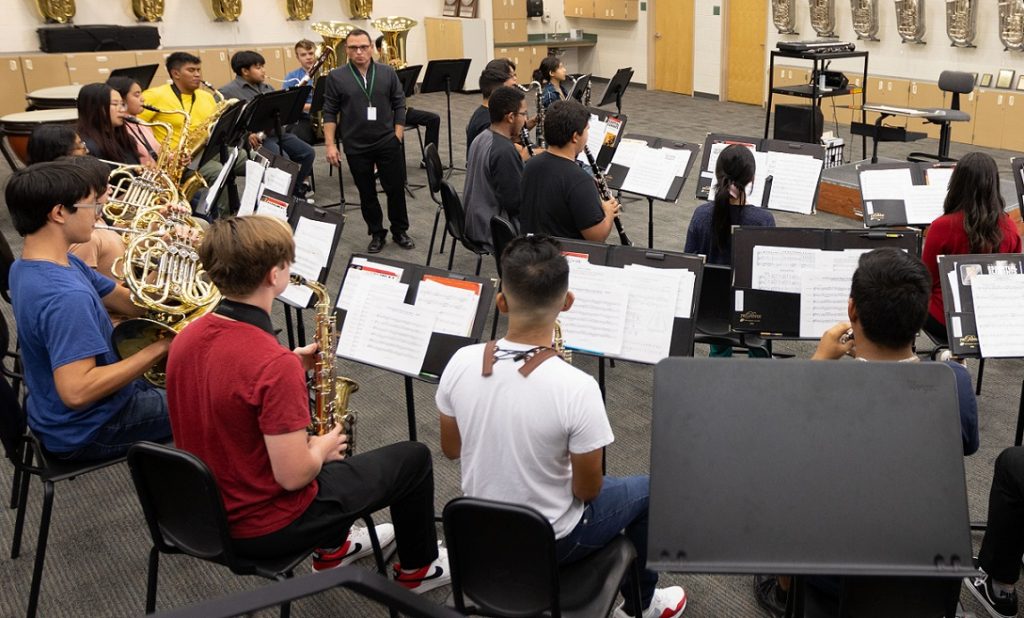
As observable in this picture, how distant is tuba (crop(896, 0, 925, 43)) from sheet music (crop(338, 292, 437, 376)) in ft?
31.8

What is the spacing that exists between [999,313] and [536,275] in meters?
1.74

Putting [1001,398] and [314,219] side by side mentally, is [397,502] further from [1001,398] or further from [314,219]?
[1001,398]

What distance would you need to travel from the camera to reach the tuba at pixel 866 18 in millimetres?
10938

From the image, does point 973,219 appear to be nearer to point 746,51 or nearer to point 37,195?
point 37,195

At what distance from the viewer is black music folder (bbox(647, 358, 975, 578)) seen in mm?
1759

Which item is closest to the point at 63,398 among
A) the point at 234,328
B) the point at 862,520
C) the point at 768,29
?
the point at 234,328

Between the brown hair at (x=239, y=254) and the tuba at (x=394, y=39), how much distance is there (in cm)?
821

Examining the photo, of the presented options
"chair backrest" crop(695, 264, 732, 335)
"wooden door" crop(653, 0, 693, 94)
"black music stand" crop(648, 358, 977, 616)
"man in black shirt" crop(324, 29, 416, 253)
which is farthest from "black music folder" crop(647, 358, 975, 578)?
"wooden door" crop(653, 0, 693, 94)

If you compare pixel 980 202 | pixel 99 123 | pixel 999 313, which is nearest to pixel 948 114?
pixel 980 202

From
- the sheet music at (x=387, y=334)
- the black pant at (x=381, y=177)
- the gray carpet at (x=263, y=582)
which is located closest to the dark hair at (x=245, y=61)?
the black pant at (x=381, y=177)

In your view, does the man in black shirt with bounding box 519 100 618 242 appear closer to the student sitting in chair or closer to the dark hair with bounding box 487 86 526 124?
the dark hair with bounding box 487 86 526 124

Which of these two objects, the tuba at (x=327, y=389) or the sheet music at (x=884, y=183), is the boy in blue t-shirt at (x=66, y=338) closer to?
the tuba at (x=327, y=389)

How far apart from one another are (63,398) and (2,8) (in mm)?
11029

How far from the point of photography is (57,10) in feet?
38.5
